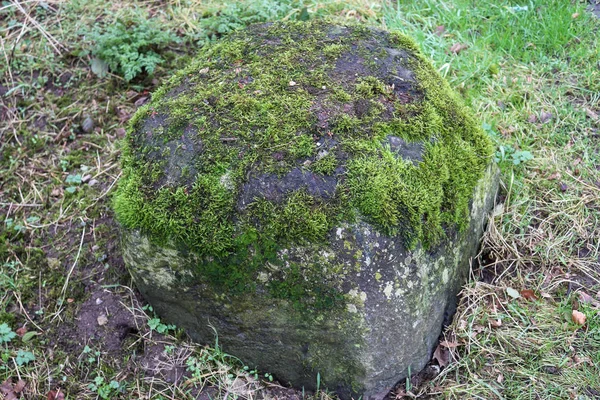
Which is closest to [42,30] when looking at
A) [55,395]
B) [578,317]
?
[55,395]

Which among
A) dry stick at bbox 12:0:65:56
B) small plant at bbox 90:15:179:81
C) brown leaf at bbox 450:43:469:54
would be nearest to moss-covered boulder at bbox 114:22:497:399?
small plant at bbox 90:15:179:81

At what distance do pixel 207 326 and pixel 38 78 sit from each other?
270cm

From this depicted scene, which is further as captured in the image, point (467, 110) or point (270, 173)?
point (467, 110)

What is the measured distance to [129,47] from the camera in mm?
3932

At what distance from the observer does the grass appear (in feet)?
8.35

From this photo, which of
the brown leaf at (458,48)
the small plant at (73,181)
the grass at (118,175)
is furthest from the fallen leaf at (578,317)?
the small plant at (73,181)

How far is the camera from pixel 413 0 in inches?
179

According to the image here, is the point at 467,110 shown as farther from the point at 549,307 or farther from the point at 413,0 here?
the point at 413,0

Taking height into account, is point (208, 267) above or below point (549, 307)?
above

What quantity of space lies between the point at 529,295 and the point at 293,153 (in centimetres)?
149

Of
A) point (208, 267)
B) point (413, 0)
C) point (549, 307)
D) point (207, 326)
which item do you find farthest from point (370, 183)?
point (413, 0)

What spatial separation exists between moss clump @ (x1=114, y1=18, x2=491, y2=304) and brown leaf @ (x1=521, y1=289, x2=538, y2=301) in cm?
59

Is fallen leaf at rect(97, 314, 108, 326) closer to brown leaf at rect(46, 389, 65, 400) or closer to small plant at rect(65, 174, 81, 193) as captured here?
brown leaf at rect(46, 389, 65, 400)

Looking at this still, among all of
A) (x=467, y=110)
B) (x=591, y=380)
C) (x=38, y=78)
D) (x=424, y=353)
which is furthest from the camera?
(x=38, y=78)
